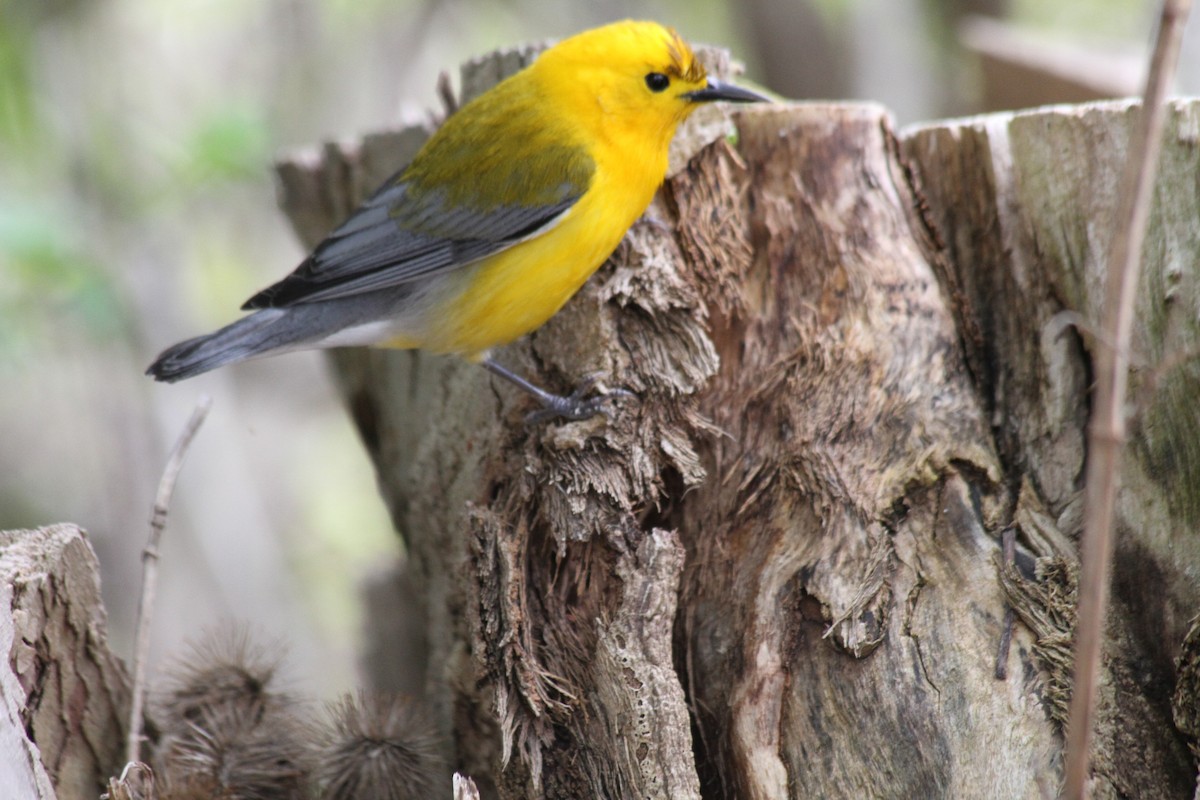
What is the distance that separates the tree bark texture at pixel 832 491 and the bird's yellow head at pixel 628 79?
151 millimetres

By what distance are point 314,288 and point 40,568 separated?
1.30 m

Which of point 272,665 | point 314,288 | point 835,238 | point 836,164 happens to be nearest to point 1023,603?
point 835,238

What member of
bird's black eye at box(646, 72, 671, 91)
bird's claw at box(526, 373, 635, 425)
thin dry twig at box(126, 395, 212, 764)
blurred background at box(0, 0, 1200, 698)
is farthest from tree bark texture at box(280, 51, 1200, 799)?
blurred background at box(0, 0, 1200, 698)

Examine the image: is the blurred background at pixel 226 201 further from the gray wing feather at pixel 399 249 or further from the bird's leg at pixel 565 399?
the bird's leg at pixel 565 399

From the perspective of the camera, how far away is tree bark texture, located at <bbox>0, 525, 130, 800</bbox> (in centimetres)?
255

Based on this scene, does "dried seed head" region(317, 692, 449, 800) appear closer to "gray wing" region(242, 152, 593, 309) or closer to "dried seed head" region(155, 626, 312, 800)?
"dried seed head" region(155, 626, 312, 800)

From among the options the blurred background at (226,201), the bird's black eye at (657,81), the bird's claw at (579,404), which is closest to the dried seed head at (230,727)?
the bird's claw at (579,404)

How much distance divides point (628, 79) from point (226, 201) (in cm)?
497

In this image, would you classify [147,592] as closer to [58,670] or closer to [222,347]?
[58,670]

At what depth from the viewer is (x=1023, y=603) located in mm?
2717

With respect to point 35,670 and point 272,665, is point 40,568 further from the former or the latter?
point 272,665

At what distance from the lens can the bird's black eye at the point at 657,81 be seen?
3.52 m

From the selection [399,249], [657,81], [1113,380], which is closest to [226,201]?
[399,249]

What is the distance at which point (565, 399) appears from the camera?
3262 millimetres
